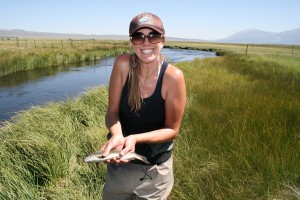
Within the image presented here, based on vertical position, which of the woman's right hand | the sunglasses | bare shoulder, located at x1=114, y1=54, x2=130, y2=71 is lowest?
the woman's right hand

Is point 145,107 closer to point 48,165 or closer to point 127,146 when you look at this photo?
point 127,146

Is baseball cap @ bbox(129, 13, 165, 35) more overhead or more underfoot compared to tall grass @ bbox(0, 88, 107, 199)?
more overhead

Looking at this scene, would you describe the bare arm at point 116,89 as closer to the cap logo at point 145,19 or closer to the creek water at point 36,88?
the cap logo at point 145,19

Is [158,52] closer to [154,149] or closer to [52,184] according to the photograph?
[154,149]

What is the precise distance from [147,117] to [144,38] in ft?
1.86

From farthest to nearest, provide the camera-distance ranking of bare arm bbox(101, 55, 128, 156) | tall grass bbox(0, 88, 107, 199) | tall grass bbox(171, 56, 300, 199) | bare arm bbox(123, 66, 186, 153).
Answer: tall grass bbox(0, 88, 107, 199) < tall grass bbox(171, 56, 300, 199) < bare arm bbox(101, 55, 128, 156) < bare arm bbox(123, 66, 186, 153)

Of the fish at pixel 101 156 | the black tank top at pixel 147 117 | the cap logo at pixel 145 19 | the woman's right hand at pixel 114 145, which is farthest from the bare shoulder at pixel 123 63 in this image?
the fish at pixel 101 156

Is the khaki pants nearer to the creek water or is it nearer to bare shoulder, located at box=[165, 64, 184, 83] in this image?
bare shoulder, located at box=[165, 64, 184, 83]

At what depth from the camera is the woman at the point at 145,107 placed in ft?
6.56

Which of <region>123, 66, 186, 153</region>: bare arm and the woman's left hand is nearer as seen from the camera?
the woman's left hand

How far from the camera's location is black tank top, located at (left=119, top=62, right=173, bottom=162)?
2004 millimetres

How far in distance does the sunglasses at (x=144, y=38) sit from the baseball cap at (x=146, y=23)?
0.04 m

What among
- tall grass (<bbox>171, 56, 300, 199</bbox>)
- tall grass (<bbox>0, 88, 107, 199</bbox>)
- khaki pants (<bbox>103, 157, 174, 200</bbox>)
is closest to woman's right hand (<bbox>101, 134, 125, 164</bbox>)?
khaki pants (<bbox>103, 157, 174, 200</bbox>)

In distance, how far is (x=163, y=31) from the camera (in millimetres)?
2082
